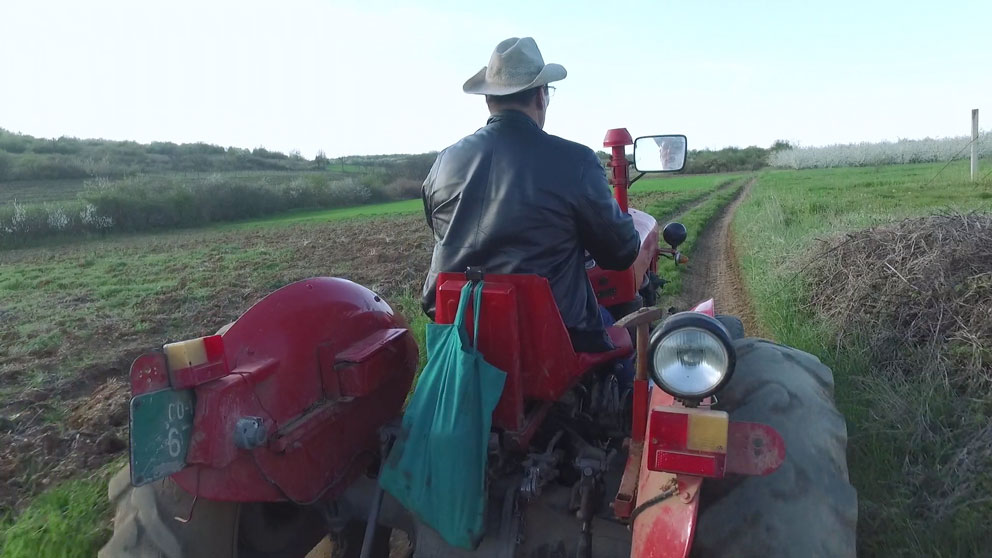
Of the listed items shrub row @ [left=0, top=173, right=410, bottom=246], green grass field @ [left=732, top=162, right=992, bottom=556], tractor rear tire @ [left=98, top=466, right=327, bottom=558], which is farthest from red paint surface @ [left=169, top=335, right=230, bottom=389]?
shrub row @ [left=0, top=173, right=410, bottom=246]

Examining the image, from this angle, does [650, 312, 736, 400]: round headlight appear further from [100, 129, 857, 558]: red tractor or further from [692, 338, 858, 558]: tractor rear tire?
[692, 338, 858, 558]: tractor rear tire

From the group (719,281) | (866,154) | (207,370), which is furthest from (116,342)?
(866,154)

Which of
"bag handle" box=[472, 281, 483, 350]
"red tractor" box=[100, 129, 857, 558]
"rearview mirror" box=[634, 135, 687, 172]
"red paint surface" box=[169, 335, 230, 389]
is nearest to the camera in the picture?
"red tractor" box=[100, 129, 857, 558]

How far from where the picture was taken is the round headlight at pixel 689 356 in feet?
5.64

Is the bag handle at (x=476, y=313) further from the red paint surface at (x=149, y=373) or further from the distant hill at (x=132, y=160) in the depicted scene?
the distant hill at (x=132, y=160)

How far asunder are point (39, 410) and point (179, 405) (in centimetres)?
460

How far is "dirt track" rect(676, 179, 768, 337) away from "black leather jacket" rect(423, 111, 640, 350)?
12.7ft

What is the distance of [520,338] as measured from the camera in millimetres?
2229

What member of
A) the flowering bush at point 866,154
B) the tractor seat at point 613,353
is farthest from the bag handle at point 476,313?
the flowering bush at point 866,154

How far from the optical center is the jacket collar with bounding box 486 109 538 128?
2.45 metres

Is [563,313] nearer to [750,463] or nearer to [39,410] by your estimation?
[750,463]

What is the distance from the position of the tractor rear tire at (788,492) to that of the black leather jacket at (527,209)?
0.68 m

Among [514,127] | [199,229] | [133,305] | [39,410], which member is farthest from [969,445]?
[199,229]

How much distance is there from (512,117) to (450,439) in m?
1.16
